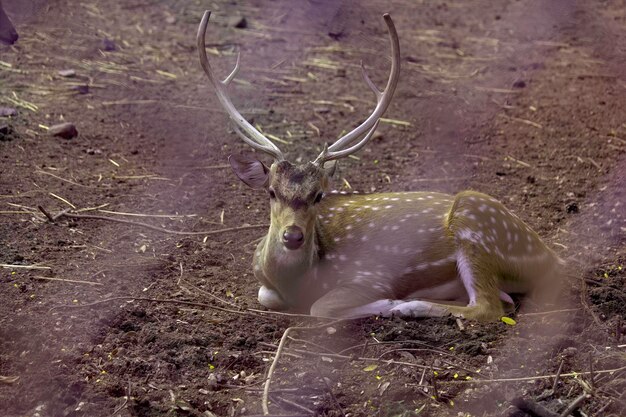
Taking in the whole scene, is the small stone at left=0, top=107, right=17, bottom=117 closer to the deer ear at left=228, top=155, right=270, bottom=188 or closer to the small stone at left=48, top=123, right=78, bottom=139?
the small stone at left=48, top=123, right=78, bottom=139

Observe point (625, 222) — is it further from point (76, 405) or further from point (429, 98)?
point (76, 405)

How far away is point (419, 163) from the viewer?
Result: 245 inches

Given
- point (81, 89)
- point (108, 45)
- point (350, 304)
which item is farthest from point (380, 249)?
point (108, 45)

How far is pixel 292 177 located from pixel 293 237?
334mm

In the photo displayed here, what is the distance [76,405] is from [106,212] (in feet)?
6.86

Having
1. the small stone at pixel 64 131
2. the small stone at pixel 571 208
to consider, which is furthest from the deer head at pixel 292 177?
the small stone at pixel 64 131

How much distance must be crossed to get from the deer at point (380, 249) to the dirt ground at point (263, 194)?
23cm

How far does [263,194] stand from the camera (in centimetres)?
573

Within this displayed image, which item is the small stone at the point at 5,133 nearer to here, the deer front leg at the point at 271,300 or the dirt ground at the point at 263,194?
the dirt ground at the point at 263,194

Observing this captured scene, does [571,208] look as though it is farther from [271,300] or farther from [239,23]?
[239,23]

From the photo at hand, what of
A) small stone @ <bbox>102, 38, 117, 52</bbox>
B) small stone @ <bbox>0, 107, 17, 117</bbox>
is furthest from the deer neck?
small stone @ <bbox>102, 38, 117, 52</bbox>

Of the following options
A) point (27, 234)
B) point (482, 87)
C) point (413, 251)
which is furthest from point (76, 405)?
point (482, 87)

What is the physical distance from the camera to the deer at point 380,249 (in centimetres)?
435

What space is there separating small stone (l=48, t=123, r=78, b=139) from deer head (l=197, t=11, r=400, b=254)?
1981 millimetres
